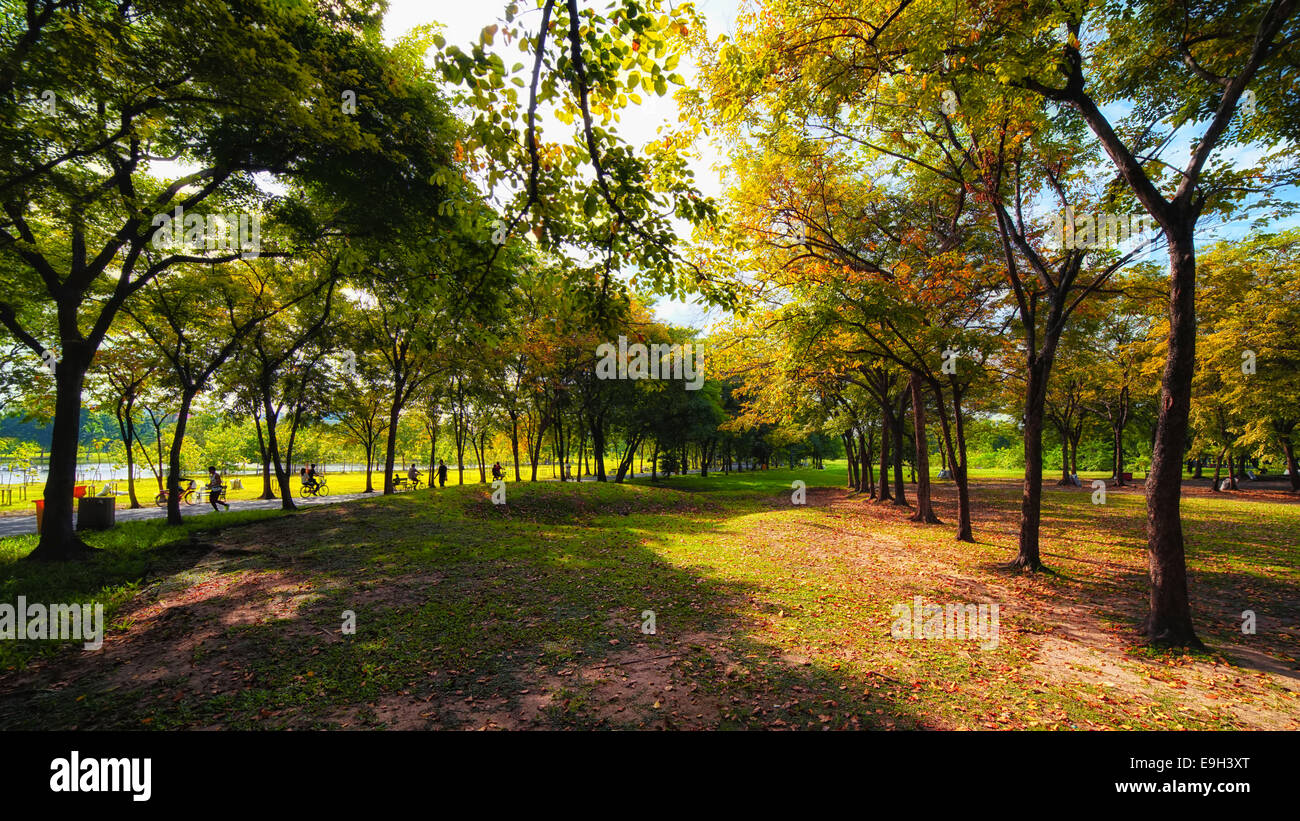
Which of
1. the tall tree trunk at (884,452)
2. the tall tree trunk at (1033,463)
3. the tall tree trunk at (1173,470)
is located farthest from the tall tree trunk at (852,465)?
the tall tree trunk at (1173,470)

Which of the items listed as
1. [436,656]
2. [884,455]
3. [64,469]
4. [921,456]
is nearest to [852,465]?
[884,455]

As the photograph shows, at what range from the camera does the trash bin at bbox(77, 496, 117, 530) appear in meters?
13.6

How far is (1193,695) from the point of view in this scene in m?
5.00

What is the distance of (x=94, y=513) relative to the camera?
13789 mm

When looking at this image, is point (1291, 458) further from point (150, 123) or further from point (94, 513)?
point (94, 513)

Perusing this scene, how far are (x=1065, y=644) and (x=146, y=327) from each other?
1157 inches

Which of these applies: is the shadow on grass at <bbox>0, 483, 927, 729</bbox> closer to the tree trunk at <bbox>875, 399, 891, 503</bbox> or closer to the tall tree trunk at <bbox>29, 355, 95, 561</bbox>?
the tall tree trunk at <bbox>29, 355, 95, 561</bbox>

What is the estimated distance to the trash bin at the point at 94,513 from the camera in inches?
536

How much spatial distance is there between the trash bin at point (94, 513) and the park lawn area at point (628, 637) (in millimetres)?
1517

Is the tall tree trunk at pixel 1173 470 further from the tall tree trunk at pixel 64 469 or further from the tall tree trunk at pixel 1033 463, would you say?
the tall tree trunk at pixel 64 469

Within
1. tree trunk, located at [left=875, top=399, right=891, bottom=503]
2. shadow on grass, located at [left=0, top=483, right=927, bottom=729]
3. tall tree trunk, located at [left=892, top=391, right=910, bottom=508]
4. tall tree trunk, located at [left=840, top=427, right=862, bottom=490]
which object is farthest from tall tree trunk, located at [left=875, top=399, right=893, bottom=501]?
shadow on grass, located at [left=0, top=483, right=927, bottom=729]

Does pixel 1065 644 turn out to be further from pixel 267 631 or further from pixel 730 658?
pixel 267 631

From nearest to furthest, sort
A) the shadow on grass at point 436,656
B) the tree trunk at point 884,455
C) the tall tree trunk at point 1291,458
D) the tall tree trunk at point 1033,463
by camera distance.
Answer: the shadow on grass at point 436,656, the tall tree trunk at point 1033,463, the tree trunk at point 884,455, the tall tree trunk at point 1291,458
